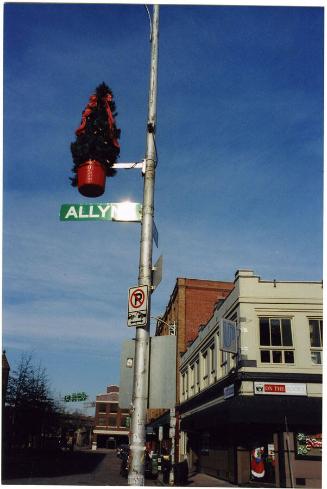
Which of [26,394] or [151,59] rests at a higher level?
[151,59]

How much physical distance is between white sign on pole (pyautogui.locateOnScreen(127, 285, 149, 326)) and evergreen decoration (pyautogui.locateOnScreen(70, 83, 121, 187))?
1.53 metres

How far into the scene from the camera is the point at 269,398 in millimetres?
18297

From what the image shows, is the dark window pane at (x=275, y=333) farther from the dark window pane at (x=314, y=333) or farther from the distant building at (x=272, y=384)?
the dark window pane at (x=314, y=333)

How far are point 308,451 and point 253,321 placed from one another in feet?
18.3

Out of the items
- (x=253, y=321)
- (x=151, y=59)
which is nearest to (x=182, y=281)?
(x=253, y=321)

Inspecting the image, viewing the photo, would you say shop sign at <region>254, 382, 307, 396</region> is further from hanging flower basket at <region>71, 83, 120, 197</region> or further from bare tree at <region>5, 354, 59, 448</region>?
bare tree at <region>5, 354, 59, 448</region>

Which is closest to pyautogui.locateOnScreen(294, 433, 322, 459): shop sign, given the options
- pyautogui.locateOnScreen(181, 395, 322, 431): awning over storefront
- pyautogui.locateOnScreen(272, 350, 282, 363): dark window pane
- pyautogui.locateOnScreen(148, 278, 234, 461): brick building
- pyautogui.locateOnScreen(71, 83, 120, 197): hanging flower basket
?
pyautogui.locateOnScreen(181, 395, 322, 431): awning over storefront

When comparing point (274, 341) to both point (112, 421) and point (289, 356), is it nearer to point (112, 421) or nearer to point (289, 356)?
point (289, 356)

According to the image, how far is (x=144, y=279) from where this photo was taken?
17.1 ft

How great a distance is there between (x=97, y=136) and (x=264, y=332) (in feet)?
52.9

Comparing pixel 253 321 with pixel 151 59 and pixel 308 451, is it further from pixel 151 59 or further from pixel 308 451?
pixel 151 59

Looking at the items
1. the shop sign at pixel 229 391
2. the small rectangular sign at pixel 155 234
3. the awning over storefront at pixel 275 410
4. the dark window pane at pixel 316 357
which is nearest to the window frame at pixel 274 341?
the dark window pane at pixel 316 357

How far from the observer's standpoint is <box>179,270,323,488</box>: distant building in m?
17.9

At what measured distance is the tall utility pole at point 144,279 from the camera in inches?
178
